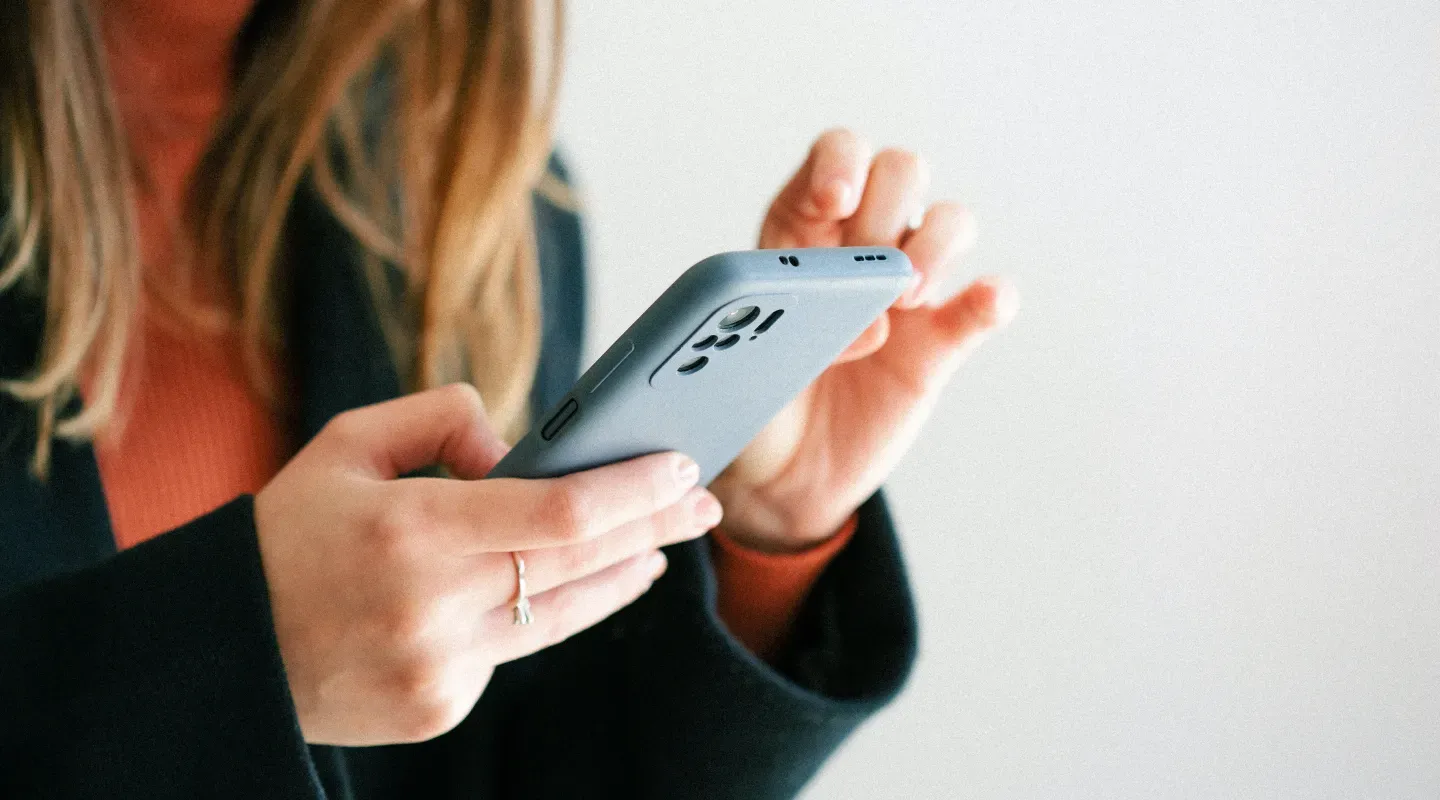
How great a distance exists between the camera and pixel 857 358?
70 centimetres

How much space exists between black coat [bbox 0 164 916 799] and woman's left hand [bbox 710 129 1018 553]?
49mm

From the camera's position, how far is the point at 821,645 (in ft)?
2.56

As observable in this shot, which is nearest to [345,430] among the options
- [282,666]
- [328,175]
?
[282,666]

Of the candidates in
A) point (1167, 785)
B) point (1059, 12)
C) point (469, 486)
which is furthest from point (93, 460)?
point (1167, 785)

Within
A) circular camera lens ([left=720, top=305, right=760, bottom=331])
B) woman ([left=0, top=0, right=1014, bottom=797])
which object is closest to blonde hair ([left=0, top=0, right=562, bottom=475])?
woman ([left=0, top=0, right=1014, bottom=797])

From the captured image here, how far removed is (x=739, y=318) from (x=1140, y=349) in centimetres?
67

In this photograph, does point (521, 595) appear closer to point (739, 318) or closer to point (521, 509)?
point (521, 509)

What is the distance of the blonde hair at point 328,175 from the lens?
0.77 metres

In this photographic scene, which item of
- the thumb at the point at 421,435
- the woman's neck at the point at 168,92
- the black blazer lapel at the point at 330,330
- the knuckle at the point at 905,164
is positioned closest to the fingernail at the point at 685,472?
the thumb at the point at 421,435


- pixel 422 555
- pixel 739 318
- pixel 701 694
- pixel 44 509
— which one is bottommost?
pixel 701 694

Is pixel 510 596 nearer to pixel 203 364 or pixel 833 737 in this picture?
pixel 833 737

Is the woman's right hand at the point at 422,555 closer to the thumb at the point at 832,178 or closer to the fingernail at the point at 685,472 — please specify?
the fingernail at the point at 685,472

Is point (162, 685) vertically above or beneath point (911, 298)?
beneath

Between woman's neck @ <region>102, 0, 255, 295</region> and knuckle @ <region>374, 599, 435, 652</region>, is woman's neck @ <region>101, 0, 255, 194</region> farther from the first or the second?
knuckle @ <region>374, 599, 435, 652</region>
